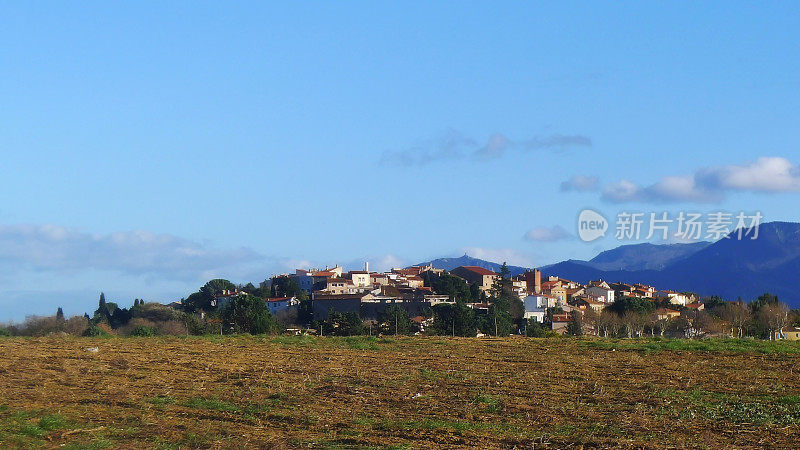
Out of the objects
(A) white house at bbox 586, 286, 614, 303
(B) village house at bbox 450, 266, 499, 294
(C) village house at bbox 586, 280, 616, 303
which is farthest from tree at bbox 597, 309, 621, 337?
(B) village house at bbox 450, 266, 499, 294

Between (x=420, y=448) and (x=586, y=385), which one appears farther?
(x=586, y=385)

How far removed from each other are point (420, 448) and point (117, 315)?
93450 millimetres

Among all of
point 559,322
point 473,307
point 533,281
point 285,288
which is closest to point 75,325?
point 473,307

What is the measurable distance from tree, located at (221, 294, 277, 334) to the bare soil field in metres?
24.2

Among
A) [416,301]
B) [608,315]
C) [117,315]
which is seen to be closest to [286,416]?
[608,315]

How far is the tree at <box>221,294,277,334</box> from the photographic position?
50.2m

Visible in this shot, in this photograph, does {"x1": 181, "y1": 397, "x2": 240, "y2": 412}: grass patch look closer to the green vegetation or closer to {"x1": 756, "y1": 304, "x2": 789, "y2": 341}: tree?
the green vegetation

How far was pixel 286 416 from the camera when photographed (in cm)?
1487

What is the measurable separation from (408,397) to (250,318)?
3628 cm

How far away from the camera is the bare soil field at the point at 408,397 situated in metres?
13.1

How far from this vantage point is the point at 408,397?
16516 mm

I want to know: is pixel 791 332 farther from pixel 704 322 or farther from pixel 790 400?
pixel 790 400

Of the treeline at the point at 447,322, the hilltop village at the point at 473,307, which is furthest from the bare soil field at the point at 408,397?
the hilltop village at the point at 473,307

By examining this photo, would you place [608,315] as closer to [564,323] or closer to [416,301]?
[564,323]
